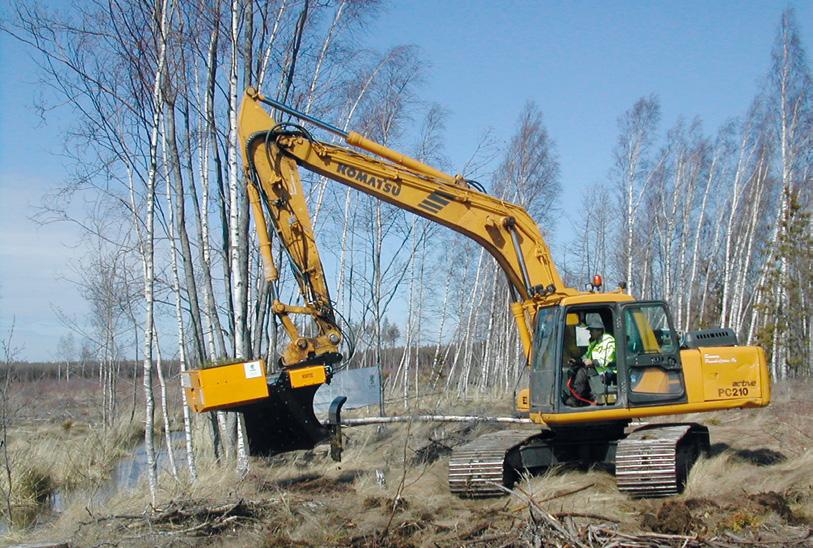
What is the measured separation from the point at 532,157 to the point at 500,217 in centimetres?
1761

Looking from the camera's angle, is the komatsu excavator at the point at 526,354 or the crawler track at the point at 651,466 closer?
the crawler track at the point at 651,466

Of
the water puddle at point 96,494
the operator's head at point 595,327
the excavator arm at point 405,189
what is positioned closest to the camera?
the operator's head at point 595,327

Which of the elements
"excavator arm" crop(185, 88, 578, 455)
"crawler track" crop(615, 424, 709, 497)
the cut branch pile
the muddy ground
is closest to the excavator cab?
Result: "crawler track" crop(615, 424, 709, 497)

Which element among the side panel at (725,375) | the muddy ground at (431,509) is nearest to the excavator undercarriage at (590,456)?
the muddy ground at (431,509)

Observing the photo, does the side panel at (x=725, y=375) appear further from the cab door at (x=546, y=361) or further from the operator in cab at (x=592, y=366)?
the cab door at (x=546, y=361)

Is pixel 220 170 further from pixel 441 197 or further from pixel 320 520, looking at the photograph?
pixel 320 520

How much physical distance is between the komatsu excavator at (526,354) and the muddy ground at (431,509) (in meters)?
0.40

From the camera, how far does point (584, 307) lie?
9.63m

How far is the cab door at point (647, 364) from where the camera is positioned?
9367 mm

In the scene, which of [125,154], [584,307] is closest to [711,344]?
[584,307]

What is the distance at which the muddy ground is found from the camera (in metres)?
6.73

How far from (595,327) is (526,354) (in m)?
1.14

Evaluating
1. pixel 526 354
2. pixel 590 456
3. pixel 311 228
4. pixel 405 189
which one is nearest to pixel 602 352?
pixel 526 354

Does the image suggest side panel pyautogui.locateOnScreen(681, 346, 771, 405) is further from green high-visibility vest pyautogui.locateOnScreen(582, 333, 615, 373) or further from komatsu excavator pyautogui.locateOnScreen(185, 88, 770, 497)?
green high-visibility vest pyautogui.locateOnScreen(582, 333, 615, 373)
